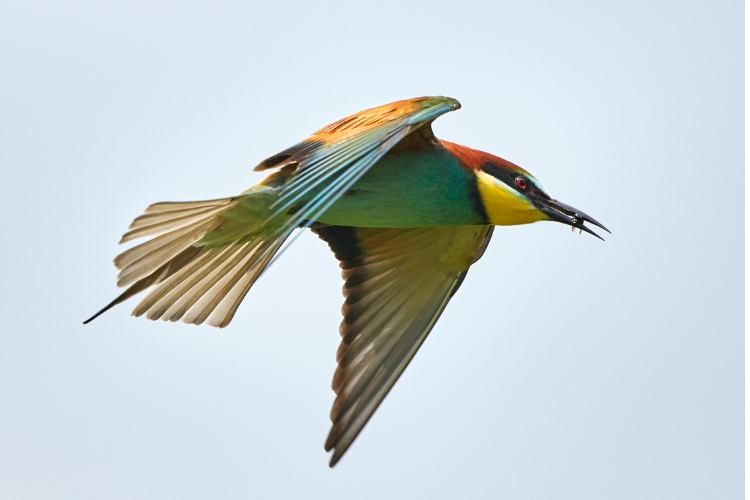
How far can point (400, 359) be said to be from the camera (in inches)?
276

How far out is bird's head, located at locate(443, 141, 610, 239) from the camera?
6656 mm

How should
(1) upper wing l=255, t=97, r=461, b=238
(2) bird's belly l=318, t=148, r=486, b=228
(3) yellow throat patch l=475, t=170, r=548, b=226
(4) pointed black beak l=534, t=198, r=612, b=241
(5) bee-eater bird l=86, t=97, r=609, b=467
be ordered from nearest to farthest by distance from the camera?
(1) upper wing l=255, t=97, r=461, b=238 → (5) bee-eater bird l=86, t=97, r=609, b=467 → (2) bird's belly l=318, t=148, r=486, b=228 → (3) yellow throat patch l=475, t=170, r=548, b=226 → (4) pointed black beak l=534, t=198, r=612, b=241

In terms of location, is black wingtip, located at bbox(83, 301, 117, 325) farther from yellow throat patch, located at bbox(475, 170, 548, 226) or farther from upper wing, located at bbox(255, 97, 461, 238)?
yellow throat patch, located at bbox(475, 170, 548, 226)

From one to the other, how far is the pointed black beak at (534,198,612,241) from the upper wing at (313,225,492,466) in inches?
18.0

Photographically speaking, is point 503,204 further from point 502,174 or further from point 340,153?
point 340,153

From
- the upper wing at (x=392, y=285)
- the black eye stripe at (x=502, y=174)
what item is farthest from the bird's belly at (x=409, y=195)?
the upper wing at (x=392, y=285)

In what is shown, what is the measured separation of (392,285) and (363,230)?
353 mm

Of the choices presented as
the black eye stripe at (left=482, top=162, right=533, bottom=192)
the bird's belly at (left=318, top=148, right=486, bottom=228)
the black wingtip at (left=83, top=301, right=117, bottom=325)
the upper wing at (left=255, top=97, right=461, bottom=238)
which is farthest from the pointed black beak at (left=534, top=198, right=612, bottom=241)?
the black wingtip at (left=83, top=301, right=117, bottom=325)

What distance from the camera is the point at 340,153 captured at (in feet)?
19.3

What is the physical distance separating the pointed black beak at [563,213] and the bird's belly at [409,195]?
1.42 feet

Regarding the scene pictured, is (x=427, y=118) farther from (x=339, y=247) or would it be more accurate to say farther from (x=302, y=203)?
(x=339, y=247)

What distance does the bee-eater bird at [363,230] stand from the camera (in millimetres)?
6113

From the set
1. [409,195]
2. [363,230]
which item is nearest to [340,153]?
[409,195]

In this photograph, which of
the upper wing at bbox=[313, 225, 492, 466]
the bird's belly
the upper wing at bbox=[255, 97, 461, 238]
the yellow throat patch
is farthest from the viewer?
the upper wing at bbox=[313, 225, 492, 466]
